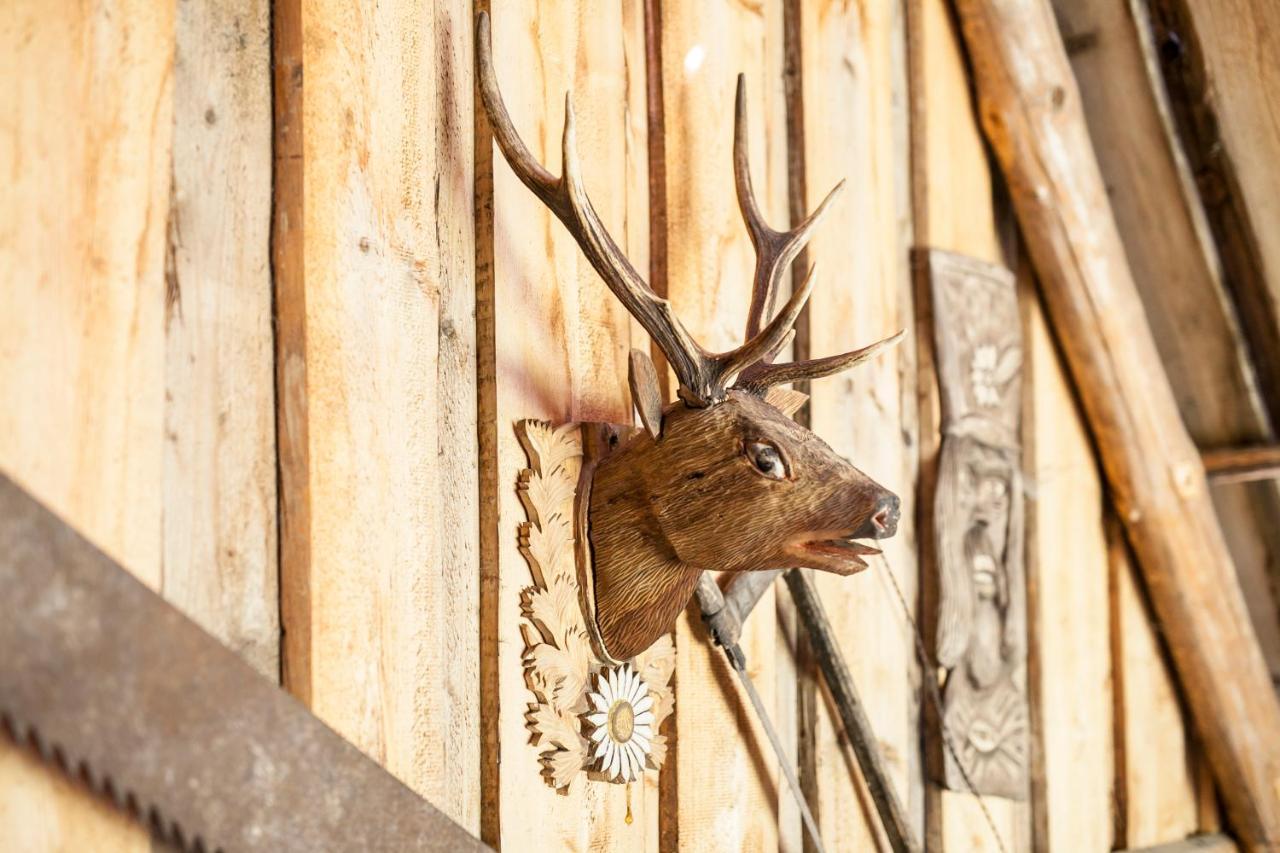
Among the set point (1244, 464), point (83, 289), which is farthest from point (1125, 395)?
point (83, 289)

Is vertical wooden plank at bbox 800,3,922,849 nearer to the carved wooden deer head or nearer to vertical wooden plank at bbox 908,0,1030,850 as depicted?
vertical wooden plank at bbox 908,0,1030,850

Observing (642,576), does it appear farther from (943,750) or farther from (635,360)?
(943,750)

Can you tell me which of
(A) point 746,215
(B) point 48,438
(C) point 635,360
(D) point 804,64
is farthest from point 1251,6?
(B) point 48,438

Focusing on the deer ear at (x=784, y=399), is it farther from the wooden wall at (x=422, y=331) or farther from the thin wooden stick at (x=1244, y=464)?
the thin wooden stick at (x=1244, y=464)

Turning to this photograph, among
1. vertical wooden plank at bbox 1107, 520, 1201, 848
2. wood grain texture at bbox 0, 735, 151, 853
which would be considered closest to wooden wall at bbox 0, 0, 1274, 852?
wood grain texture at bbox 0, 735, 151, 853

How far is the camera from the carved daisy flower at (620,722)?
1.38 metres

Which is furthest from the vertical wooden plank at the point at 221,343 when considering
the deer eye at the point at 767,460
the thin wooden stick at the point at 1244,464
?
the thin wooden stick at the point at 1244,464

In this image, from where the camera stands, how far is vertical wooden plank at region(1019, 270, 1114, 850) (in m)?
2.11

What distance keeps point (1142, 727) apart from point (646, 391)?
1.45 m

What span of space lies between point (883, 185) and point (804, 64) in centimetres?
24

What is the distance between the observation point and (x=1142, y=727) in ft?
7.50

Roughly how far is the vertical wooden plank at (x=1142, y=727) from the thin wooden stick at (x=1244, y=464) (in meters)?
0.21

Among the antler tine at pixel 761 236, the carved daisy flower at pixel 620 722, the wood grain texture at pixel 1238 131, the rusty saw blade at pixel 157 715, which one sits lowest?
the carved daisy flower at pixel 620 722

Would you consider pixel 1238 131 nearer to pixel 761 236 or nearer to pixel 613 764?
pixel 761 236
